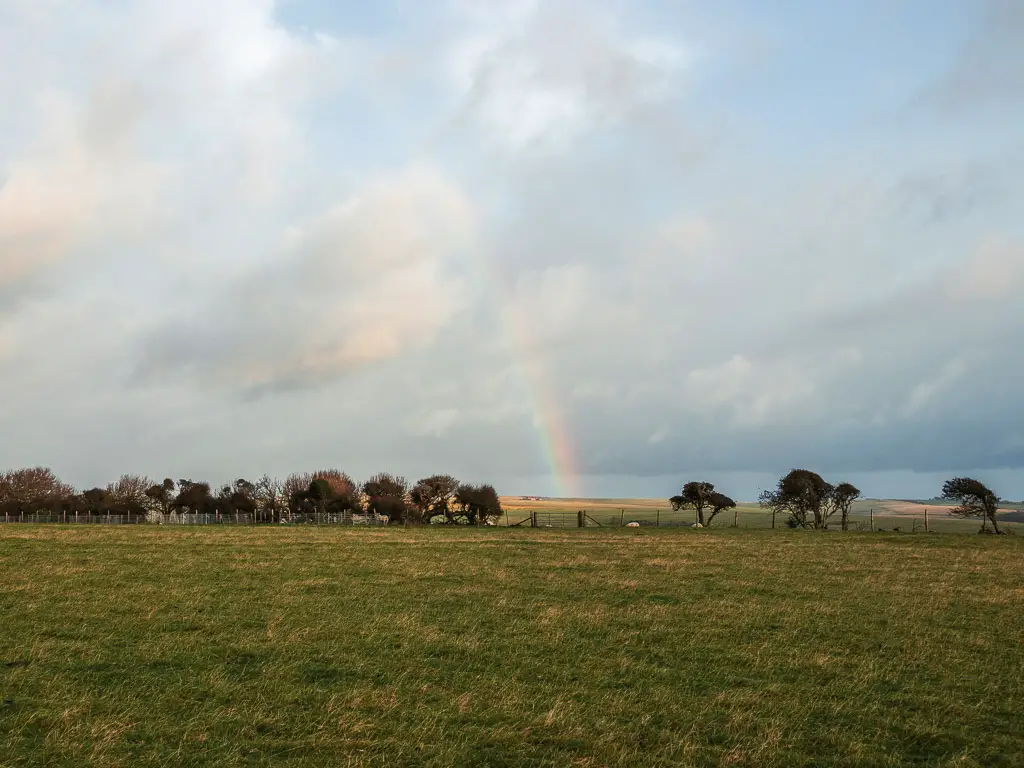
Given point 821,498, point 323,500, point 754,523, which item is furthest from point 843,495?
point 323,500

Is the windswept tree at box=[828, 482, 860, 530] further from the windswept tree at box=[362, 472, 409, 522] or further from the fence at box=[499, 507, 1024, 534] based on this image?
→ the windswept tree at box=[362, 472, 409, 522]

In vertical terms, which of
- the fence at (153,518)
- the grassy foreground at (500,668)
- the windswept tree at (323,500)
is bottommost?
the grassy foreground at (500,668)

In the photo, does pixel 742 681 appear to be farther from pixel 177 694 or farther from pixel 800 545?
pixel 800 545

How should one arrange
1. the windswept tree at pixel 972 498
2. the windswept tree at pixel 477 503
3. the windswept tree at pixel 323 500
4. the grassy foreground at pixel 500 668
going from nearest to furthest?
1. the grassy foreground at pixel 500 668
2. the windswept tree at pixel 972 498
3. the windswept tree at pixel 477 503
4. the windswept tree at pixel 323 500

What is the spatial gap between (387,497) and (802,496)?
51.2 m

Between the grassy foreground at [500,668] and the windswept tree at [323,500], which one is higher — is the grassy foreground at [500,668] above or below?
below

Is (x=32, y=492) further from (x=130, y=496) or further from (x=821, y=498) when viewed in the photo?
(x=821, y=498)

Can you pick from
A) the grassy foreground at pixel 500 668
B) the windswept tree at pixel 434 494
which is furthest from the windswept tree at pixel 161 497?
the grassy foreground at pixel 500 668

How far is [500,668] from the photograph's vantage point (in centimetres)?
1212

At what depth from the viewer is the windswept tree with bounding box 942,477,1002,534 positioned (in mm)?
66625

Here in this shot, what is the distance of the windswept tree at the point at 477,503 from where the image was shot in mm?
83750

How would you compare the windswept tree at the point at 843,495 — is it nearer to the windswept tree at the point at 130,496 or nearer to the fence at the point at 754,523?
the fence at the point at 754,523

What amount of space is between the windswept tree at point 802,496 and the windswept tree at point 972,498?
11.0 m

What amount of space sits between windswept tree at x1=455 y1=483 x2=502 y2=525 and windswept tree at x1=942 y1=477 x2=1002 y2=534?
45189 mm
